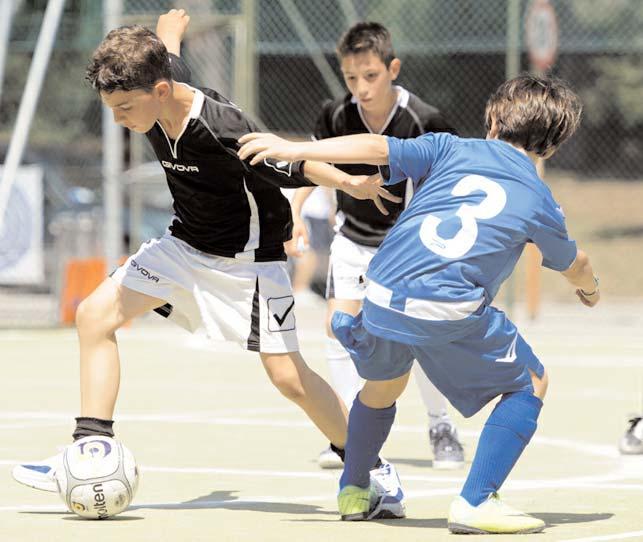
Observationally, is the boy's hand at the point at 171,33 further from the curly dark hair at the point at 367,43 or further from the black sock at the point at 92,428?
the black sock at the point at 92,428

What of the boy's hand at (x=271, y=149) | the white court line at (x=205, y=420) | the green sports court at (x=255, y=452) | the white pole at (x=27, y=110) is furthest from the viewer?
the white pole at (x=27, y=110)

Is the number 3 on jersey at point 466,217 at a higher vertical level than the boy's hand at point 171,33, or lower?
lower

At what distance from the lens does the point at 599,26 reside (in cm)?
2589

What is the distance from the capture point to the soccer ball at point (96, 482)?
562 cm

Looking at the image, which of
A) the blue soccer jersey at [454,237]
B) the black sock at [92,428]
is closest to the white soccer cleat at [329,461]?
the black sock at [92,428]

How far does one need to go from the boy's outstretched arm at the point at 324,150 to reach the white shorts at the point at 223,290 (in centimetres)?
101

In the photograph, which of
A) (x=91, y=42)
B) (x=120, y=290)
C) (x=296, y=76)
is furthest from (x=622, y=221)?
(x=120, y=290)

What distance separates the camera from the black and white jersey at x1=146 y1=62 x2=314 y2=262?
19.2 ft

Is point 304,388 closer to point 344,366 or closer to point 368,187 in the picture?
point 368,187

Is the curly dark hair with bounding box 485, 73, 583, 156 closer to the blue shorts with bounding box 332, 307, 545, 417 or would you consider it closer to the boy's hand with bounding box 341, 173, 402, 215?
the boy's hand with bounding box 341, 173, 402, 215

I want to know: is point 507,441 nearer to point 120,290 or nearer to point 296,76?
point 120,290

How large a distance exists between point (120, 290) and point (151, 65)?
90cm

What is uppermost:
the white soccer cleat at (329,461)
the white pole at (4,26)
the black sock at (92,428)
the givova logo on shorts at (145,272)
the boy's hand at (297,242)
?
the white pole at (4,26)

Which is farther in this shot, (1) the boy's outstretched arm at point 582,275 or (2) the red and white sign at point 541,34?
(2) the red and white sign at point 541,34
